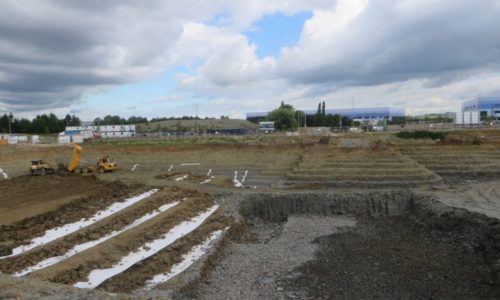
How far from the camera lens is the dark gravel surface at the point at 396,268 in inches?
459

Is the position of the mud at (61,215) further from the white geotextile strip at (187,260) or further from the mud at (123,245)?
the white geotextile strip at (187,260)

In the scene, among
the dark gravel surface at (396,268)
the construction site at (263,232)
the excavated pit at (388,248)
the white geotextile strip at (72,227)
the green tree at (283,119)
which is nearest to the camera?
the dark gravel surface at (396,268)

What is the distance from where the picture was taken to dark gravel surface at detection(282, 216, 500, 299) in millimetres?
11664

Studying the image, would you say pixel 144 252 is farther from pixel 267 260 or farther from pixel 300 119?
pixel 300 119

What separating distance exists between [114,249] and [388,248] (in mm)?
9641

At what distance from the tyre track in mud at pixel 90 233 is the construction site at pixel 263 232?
63 millimetres

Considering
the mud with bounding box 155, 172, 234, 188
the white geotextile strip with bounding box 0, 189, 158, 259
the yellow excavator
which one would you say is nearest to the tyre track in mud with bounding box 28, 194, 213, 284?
the white geotextile strip with bounding box 0, 189, 158, 259

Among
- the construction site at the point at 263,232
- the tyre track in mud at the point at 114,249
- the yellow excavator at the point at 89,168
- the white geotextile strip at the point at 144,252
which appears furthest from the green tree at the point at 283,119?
the white geotextile strip at the point at 144,252

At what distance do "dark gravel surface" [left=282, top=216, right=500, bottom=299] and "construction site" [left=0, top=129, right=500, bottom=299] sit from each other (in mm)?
57

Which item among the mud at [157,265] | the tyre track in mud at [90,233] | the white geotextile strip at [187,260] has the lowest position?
the white geotextile strip at [187,260]

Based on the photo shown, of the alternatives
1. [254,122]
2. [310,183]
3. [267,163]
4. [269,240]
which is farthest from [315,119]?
[269,240]

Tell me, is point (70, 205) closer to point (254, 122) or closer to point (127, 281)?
point (127, 281)

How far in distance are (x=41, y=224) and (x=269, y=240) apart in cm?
887

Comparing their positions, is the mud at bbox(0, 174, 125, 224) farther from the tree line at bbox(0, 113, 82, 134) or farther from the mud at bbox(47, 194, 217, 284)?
Result: the tree line at bbox(0, 113, 82, 134)
